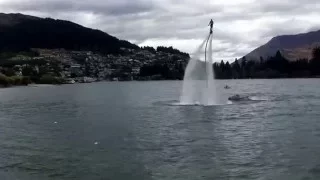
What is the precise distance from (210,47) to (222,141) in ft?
109

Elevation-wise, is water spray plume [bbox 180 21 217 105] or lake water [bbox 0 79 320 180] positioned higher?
water spray plume [bbox 180 21 217 105]

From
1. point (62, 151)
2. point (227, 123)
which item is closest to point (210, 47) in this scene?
point (227, 123)

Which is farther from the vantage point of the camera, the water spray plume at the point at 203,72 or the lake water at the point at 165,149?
the water spray plume at the point at 203,72

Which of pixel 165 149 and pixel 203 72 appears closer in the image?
pixel 165 149

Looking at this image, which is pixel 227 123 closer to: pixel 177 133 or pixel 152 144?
pixel 177 133

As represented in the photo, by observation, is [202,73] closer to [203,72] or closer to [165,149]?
[203,72]

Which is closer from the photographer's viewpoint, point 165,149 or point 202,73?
point 165,149

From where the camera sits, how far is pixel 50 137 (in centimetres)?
5178

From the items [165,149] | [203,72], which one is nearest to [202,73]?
[203,72]

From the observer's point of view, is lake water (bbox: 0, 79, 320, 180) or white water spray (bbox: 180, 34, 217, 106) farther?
white water spray (bbox: 180, 34, 217, 106)

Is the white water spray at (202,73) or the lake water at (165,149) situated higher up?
the white water spray at (202,73)

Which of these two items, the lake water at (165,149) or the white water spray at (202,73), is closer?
the lake water at (165,149)

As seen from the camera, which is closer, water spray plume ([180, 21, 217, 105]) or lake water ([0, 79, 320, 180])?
lake water ([0, 79, 320, 180])

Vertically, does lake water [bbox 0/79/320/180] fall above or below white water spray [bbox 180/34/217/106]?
below
